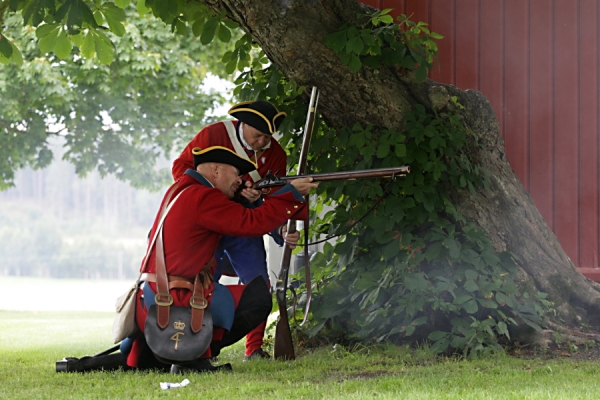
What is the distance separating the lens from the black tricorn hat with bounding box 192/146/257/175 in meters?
4.33

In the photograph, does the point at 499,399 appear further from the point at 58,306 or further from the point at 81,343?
the point at 58,306

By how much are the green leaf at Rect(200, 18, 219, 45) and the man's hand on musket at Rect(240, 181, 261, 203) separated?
133cm

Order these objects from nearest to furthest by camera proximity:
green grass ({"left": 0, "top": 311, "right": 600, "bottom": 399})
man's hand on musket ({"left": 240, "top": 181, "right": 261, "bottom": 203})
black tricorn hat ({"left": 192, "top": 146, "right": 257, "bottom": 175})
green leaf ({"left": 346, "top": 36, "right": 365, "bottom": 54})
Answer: green grass ({"left": 0, "top": 311, "right": 600, "bottom": 399}), black tricorn hat ({"left": 192, "top": 146, "right": 257, "bottom": 175}), man's hand on musket ({"left": 240, "top": 181, "right": 261, "bottom": 203}), green leaf ({"left": 346, "top": 36, "right": 365, "bottom": 54})

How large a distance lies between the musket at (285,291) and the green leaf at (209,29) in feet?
3.03

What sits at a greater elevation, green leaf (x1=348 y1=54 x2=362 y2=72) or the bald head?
green leaf (x1=348 y1=54 x2=362 y2=72)

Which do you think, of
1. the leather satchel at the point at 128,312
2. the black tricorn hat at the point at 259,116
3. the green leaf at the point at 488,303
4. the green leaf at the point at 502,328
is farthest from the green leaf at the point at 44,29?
the green leaf at the point at 502,328

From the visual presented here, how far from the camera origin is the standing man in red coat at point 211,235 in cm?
417

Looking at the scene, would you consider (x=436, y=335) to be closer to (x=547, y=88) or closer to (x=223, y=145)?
(x=223, y=145)

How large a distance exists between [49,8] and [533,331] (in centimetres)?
368

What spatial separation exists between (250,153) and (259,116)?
26 centimetres

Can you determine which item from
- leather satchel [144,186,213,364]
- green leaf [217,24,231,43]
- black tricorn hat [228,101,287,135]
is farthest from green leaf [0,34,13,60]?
leather satchel [144,186,213,364]

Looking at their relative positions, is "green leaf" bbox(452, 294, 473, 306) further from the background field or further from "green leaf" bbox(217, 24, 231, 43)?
"green leaf" bbox(217, 24, 231, 43)

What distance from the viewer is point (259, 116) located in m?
4.75

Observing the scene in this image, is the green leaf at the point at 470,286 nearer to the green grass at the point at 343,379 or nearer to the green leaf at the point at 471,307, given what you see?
the green leaf at the point at 471,307
